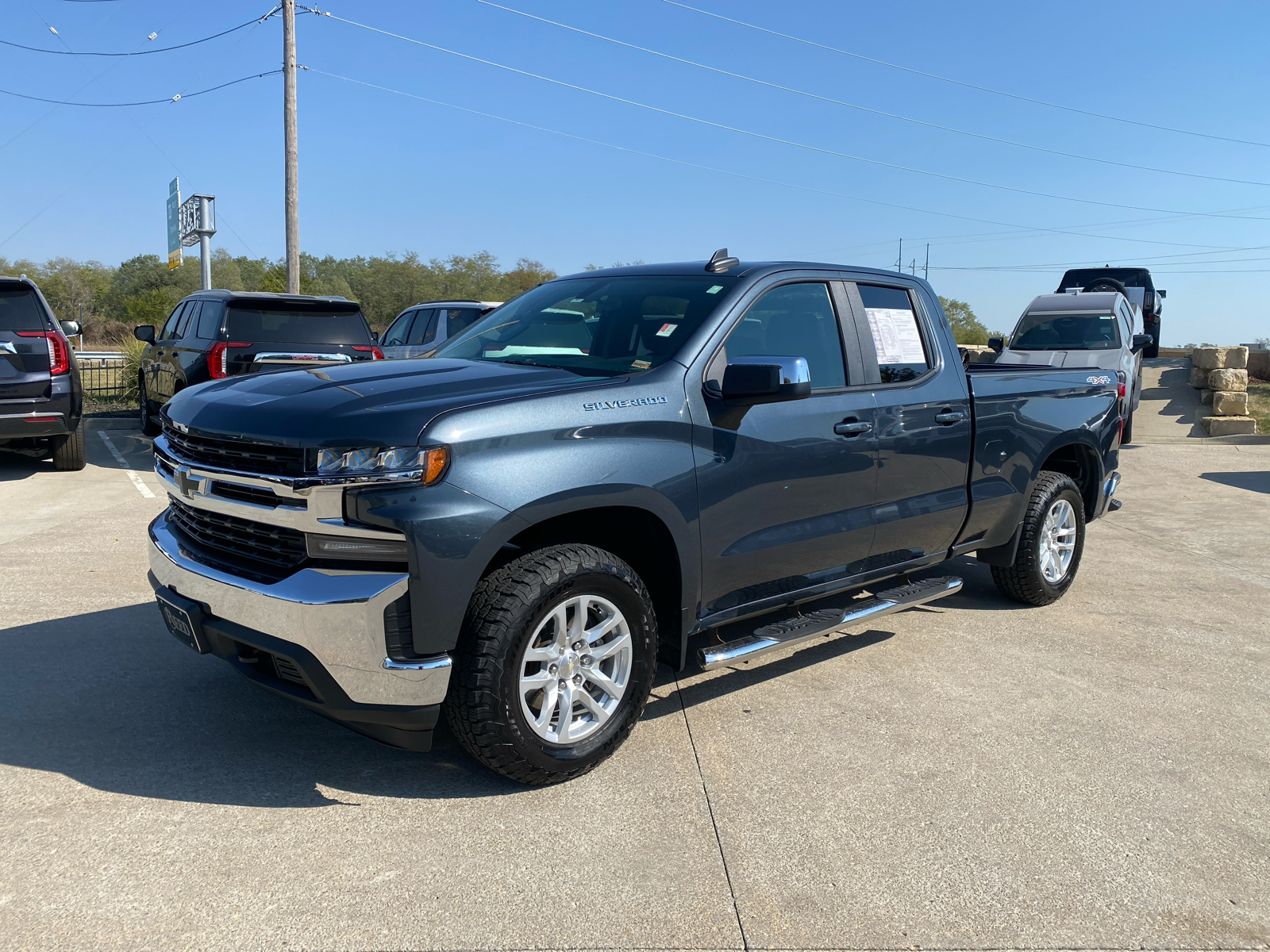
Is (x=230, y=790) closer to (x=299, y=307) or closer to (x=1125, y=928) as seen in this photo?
(x=1125, y=928)

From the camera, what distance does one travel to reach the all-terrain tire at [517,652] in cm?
325

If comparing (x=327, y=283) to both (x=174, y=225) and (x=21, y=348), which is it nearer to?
(x=174, y=225)

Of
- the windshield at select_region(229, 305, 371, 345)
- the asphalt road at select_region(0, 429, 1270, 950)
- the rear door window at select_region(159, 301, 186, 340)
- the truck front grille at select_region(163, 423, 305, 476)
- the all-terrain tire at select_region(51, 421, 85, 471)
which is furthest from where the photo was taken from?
the rear door window at select_region(159, 301, 186, 340)

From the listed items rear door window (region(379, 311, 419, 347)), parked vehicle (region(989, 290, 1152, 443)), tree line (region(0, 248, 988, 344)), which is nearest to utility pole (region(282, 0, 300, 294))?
rear door window (region(379, 311, 419, 347))

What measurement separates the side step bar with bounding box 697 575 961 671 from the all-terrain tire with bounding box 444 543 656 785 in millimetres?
512

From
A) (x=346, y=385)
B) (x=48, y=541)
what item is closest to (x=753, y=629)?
(x=346, y=385)

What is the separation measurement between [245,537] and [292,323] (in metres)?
7.57

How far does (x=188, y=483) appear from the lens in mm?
3678

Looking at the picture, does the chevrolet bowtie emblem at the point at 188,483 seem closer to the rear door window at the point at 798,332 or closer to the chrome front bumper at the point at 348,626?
the chrome front bumper at the point at 348,626

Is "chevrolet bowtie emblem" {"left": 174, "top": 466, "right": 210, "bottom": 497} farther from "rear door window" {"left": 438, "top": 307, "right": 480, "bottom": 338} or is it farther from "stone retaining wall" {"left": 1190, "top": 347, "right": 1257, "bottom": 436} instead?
"stone retaining wall" {"left": 1190, "top": 347, "right": 1257, "bottom": 436}

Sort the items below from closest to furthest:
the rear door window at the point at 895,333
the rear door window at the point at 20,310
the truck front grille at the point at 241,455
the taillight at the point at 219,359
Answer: the truck front grille at the point at 241,455 → the rear door window at the point at 895,333 → the rear door window at the point at 20,310 → the taillight at the point at 219,359

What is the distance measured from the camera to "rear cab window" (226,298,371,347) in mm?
10297

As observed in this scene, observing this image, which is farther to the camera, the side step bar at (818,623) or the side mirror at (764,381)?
the side step bar at (818,623)

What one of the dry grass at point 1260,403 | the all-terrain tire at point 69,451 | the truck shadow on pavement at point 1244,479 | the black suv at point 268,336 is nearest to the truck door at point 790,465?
the black suv at point 268,336
